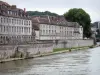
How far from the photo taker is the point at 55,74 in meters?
36.5

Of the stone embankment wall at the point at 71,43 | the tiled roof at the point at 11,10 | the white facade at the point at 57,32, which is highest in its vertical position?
the tiled roof at the point at 11,10

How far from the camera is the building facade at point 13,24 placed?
214 ft

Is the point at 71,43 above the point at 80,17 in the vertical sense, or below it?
below

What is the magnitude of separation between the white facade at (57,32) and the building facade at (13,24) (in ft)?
38.6

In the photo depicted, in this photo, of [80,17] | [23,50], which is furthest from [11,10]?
[80,17]

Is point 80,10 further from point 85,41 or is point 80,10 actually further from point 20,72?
point 20,72

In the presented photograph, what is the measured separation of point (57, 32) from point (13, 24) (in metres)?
31.8

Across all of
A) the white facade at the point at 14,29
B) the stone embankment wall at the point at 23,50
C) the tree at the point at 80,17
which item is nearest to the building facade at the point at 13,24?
the white facade at the point at 14,29

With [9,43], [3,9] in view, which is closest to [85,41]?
[3,9]

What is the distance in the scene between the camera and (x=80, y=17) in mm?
124000

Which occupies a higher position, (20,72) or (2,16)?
(2,16)

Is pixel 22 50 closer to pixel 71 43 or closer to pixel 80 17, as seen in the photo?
pixel 71 43

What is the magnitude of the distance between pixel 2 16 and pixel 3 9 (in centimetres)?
192

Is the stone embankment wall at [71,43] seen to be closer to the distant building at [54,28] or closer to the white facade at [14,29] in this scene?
the distant building at [54,28]
